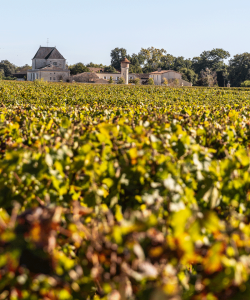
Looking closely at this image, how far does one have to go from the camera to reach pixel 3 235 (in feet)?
5.35

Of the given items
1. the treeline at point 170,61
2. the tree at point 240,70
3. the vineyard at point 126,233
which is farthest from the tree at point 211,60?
the vineyard at point 126,233

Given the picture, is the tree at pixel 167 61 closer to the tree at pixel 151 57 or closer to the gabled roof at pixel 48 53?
the tree at pixel 151 57

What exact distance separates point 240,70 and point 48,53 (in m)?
68.5

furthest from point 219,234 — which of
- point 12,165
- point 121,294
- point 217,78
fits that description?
point 217,78

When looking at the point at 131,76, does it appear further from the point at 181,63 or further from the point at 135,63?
the point at 181,63

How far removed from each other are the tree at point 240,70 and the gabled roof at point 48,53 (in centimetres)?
6162

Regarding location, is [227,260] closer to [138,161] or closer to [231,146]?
[138,161]

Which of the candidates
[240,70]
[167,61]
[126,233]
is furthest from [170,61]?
[126,233]

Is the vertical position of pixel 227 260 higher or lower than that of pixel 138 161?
lower

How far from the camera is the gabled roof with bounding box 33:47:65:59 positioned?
108m

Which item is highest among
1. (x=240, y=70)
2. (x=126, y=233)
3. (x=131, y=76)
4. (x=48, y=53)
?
(x=48, y=53)

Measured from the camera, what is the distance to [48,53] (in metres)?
110

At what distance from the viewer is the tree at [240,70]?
117m

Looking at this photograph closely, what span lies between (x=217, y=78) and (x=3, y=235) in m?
128
